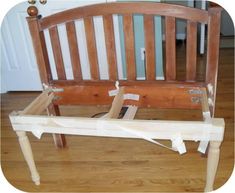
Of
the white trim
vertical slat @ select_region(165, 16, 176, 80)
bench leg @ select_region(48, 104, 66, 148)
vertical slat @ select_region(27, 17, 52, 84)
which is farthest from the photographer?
bench leg @ select_region(48, 104, 66, 148)

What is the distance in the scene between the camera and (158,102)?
137cm

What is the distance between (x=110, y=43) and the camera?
1335 millimetres

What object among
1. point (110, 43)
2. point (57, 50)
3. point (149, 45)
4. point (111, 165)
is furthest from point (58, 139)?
point (149, 45)

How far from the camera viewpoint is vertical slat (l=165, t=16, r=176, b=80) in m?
1.23

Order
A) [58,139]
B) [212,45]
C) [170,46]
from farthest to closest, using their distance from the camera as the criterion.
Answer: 1. [58,139]
2. [170,46]
3. [212,45]

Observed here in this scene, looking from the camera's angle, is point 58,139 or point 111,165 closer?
point 111,165

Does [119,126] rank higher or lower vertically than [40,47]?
lower

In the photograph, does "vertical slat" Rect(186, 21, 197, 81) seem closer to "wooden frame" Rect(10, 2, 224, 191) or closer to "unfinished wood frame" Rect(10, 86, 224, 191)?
"wooden frame" Rect(10, 2, 224, 191)

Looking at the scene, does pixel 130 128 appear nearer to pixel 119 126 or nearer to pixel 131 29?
pixel 119 126

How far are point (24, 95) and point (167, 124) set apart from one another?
69.0 inches

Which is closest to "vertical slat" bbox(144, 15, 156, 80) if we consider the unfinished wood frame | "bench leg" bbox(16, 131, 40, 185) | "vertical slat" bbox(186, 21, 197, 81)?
"vertical slat" bbox(186, 21, 197, 81)

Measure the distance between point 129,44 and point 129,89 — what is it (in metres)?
0.22

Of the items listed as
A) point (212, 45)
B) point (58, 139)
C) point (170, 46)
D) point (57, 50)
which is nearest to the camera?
point (212, 45)

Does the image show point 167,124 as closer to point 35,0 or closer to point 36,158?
point 36,158
